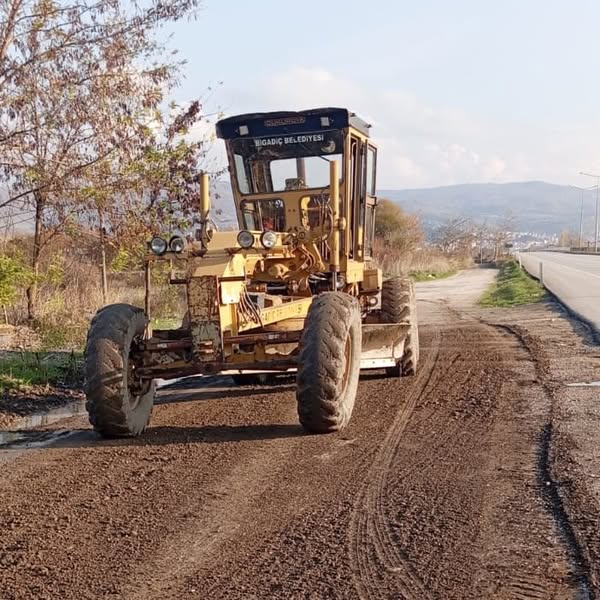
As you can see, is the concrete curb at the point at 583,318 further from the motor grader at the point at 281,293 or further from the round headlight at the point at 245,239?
the round headlight at the point at 245,239

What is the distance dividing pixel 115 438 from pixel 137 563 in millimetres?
3424

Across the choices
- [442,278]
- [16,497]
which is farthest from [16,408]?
[442,278]

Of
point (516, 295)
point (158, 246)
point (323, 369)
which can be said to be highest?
point (158, 246)

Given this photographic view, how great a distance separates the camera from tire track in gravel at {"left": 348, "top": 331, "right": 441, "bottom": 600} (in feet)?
14.2

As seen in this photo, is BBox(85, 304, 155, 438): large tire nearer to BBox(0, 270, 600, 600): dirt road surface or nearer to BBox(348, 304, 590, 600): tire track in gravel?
BBox(0, 270, 600, 600): dirt road surface

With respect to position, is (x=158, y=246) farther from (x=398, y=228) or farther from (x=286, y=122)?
(x=398, y=228)

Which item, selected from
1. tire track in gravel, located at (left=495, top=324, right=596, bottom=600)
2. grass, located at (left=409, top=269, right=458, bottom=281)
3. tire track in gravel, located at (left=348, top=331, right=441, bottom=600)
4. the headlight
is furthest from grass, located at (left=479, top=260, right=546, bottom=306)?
tire track in gravel, located at (left=348, top=331, right=441, bottom=600)

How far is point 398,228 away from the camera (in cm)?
5675

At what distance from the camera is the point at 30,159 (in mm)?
14250

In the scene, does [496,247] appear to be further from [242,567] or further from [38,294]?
[242,567]

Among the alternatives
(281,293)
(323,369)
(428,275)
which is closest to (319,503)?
(323,369)

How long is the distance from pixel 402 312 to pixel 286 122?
9.64ft

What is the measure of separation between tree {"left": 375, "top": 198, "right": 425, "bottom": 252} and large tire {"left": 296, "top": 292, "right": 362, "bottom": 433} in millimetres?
46084

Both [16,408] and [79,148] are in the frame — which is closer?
[16,408]
